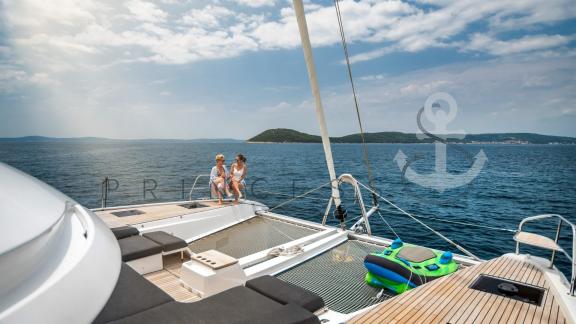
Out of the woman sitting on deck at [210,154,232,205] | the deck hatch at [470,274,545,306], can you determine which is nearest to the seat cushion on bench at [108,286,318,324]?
the deck hatch at [470,274,545,306]

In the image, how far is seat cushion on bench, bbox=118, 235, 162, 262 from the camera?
14.2 ft

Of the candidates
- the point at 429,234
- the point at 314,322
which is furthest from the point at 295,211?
the point at 314,322

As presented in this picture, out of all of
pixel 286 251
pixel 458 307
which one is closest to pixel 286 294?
pixel 458 307

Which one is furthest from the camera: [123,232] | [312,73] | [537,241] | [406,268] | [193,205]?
[193,205]

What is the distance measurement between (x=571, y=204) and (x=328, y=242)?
1021 inches

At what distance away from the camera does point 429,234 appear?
44.1 ft

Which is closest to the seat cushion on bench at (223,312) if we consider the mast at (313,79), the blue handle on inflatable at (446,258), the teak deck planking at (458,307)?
the teak deck planking at (458,307)

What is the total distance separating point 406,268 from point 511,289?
1081mm

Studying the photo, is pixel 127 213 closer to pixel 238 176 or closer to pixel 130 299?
pixel 238 176

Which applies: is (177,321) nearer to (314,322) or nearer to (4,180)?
(314,322)

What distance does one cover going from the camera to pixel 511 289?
3328mm

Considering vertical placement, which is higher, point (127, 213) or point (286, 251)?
point (127, 213)

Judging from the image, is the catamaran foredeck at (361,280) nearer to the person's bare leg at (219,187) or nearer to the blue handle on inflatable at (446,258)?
the blue handle on inflatable at (446,258)

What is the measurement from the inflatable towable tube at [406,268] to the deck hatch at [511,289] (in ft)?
1.98
